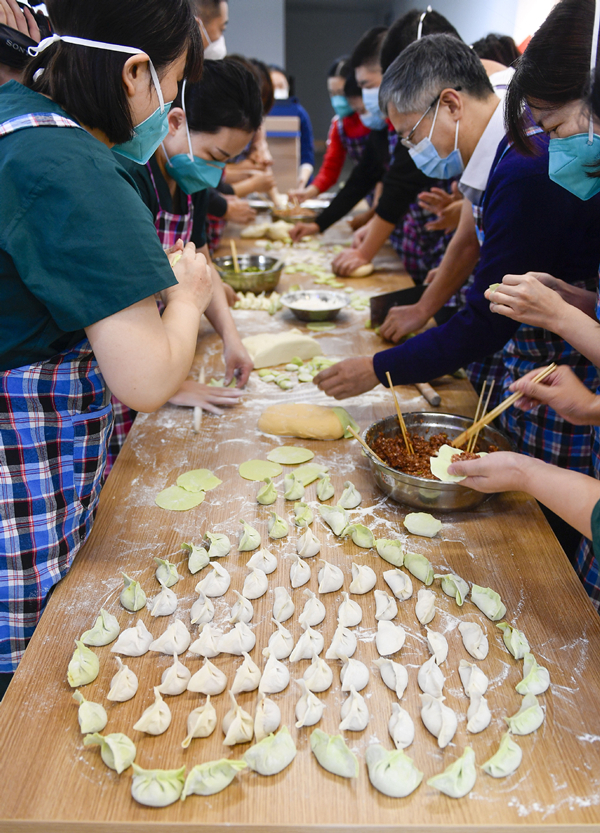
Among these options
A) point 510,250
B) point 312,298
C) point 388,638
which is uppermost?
point 510,250

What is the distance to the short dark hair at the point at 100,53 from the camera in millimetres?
1016

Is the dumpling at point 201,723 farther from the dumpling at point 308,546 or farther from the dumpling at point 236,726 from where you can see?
the dumpling at point 308,546

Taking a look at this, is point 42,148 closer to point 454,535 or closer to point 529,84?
point 529,84

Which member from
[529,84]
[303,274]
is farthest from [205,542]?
[303,274]

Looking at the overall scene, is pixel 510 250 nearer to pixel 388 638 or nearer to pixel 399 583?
pixel 399 583

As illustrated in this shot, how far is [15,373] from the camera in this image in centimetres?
113

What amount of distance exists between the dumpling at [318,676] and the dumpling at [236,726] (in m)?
0.12

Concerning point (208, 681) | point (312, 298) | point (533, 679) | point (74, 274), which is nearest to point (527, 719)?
point (533, 679)

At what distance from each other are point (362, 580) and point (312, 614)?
0.14 meters

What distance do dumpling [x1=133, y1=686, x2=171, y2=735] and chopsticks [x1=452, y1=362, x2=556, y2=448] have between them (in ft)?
3.29

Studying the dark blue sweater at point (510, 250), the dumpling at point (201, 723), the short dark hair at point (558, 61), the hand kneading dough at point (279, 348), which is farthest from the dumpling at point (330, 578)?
the hand kneading dough at point (279, 348)

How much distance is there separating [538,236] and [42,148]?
1263 millimetres

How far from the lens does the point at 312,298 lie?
9.77ft

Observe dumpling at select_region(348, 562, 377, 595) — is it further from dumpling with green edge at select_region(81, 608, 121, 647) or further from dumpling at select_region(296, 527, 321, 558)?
dumpling with green edge at select_region(81, 608, 121, 647)
